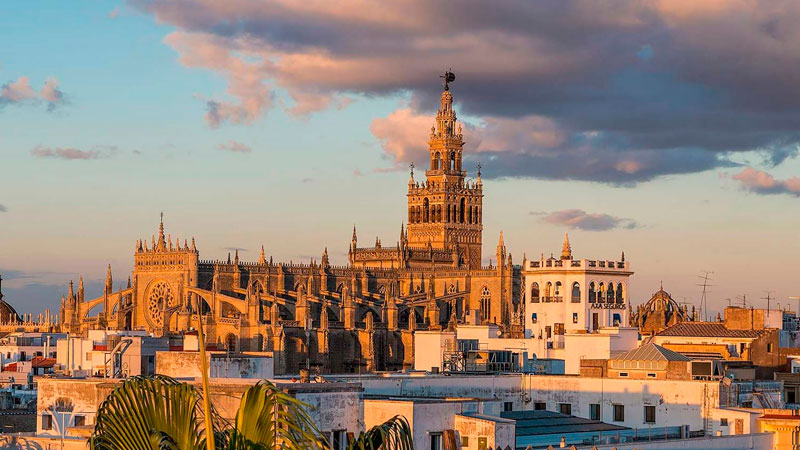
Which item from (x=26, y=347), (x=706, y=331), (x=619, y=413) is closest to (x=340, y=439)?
(x=619, y=413)

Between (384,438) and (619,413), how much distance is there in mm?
36340

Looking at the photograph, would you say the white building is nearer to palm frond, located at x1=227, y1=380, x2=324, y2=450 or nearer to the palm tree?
the palm tree

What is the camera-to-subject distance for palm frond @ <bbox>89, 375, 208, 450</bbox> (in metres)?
13.1

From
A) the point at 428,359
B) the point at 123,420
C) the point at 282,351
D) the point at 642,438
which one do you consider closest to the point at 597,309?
the point at 428,359

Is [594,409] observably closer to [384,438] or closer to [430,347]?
[430,347]

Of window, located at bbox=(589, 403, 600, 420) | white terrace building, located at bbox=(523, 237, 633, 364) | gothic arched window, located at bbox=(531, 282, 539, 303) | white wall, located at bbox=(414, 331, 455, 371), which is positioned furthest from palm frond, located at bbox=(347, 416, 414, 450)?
gothic arched window, located at bbox=(531, 282, 539, 303)

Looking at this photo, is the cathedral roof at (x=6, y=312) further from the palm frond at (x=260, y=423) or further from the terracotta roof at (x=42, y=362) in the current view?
the palm frond at (x=260, y=423)

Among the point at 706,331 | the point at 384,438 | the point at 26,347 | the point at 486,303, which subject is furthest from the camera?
the point at 486,303

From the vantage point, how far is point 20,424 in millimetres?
43469

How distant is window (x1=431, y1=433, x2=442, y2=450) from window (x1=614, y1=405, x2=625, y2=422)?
17.3 metres

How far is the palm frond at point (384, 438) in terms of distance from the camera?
13549 millimetres

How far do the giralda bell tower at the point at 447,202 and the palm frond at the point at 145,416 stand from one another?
428 ft

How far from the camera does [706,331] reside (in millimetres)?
73312

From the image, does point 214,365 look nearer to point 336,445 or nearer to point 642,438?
point 642,438
